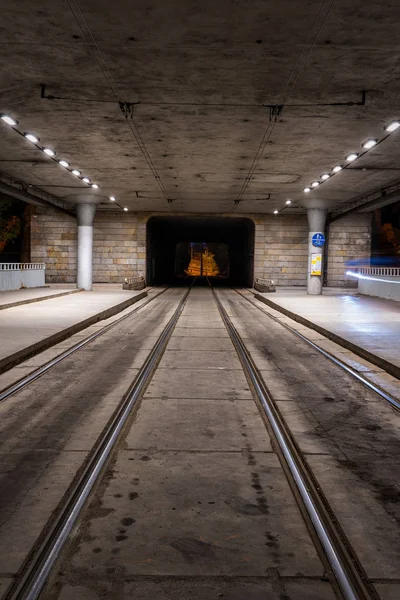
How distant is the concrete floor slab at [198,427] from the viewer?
553cm

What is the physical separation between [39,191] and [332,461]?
2758 centimetres

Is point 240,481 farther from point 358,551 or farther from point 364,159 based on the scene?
point 364,159

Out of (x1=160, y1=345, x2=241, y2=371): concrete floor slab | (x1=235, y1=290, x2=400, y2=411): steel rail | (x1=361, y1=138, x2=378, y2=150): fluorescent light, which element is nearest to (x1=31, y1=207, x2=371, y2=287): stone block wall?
(x1=361, y1=138, x2=378, y2=150): fluorescent light

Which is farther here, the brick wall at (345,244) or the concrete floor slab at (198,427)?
the brick wall at (345,244)

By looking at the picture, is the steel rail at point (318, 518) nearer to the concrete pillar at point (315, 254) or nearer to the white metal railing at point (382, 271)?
the white metal railing at point (382, 271)

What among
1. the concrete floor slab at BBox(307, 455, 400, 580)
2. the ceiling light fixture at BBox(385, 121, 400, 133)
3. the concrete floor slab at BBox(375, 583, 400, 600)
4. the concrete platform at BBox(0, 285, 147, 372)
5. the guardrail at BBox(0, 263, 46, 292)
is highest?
the ceiling light fixture at BBox(385, 121, 400, 133)

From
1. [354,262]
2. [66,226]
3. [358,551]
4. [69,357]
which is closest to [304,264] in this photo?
[354,262]

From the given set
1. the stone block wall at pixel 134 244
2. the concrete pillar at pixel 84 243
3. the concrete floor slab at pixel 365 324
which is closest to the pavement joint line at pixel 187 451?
the concrete floor slab at pixel 365 324

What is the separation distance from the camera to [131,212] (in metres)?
38.2

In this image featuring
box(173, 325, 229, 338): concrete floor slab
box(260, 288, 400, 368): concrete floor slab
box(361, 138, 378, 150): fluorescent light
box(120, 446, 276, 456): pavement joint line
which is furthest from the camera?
box(361, 138, 378, 150): fluorescent light

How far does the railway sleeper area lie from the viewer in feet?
10.2

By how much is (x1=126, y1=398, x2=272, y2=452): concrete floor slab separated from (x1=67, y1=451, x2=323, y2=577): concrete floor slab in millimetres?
404

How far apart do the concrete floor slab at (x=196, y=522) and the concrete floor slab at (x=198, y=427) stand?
1.33ft

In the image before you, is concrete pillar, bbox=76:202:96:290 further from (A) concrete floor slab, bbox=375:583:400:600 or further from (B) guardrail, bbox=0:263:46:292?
(A) concrete floor slab, bbox=375:583:400:600
